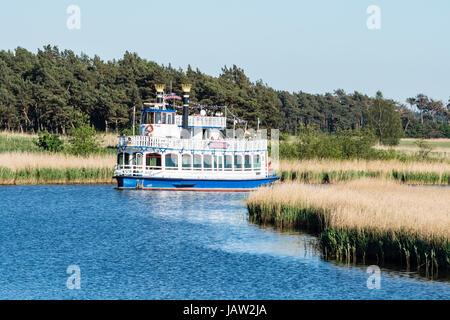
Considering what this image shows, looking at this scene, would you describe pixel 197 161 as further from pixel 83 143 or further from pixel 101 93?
pixel 101 93

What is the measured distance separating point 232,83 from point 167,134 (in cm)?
6123

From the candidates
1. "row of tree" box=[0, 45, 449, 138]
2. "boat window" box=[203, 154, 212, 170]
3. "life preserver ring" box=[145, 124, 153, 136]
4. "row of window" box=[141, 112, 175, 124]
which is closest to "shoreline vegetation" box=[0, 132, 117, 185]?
"life preserver ring" box=[145, 124, 153, 136]

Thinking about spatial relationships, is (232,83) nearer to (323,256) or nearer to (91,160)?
(91,160)

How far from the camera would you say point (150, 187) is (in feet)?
156

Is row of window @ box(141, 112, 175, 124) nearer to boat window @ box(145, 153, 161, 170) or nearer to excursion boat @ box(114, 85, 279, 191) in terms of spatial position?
excursion boat @ box(114, 85, 279, 191)

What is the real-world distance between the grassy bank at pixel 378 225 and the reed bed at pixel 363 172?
817 inches

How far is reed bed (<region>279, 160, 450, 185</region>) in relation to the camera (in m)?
54.0

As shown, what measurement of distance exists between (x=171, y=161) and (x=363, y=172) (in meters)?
16.6

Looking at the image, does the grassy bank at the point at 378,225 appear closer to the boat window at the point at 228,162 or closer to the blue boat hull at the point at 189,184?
the blue boat hull at the point at 189,184

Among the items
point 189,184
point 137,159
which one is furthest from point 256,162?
point 137,159

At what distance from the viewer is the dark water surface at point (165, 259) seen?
805 inches

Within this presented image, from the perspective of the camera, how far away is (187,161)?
159 ft
